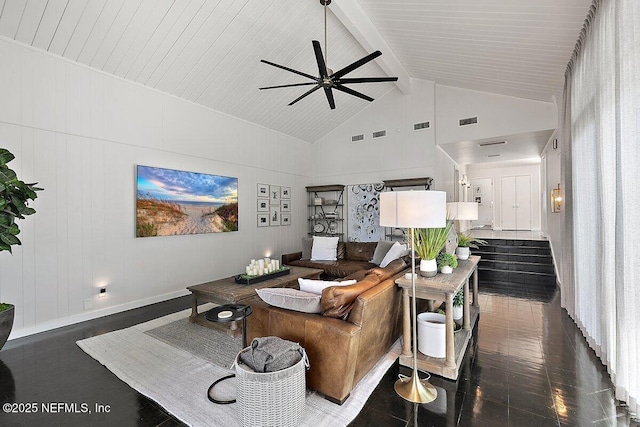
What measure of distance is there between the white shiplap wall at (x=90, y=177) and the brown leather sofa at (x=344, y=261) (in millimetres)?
1536

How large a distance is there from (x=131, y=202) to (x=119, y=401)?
9.83 ft

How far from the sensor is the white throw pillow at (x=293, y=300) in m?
2.24

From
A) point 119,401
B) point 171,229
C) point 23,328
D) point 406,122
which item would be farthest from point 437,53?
point 23,328

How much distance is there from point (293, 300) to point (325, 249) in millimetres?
3773

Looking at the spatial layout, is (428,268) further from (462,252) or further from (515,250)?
(515,250)

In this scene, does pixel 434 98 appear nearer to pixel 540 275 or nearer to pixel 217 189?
pixel 540 275

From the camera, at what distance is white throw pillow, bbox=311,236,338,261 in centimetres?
601

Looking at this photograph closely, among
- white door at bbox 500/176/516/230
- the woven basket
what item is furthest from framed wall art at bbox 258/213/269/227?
white door at bbox 500/176/516/230

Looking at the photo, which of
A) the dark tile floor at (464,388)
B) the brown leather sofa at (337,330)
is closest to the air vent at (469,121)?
the dark tile floor at (464,388)

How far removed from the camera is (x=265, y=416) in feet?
5.76

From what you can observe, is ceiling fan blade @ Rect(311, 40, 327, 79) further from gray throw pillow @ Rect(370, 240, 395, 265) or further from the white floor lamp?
gray throw pillow @ Rect(370, 240, 395, 265)

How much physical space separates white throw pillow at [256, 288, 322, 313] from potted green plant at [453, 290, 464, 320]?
1.78 metres

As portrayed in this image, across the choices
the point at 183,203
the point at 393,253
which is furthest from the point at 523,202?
the point at 183,203

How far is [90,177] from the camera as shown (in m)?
3.91
